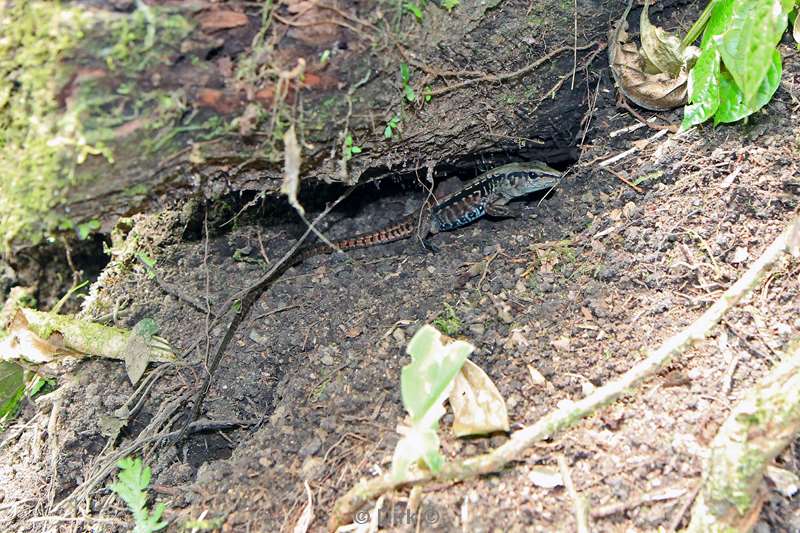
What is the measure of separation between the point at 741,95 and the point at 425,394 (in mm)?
2066

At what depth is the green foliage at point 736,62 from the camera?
2.41 m

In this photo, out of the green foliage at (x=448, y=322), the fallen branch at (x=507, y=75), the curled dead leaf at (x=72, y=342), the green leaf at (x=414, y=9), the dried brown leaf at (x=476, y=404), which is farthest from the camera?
the curled dead leaf at (x=72, y=342)

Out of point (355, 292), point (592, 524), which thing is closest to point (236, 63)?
point (355, 292)

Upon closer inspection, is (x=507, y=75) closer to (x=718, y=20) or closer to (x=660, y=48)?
(x=660, y=48)

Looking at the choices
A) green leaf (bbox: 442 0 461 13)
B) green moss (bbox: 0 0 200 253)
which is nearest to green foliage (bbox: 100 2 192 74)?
green moss (bbox: 0 0 200 253)

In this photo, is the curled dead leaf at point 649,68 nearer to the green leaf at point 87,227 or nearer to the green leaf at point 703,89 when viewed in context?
the green leaf at point 703,89

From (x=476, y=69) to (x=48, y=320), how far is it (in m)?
2.71

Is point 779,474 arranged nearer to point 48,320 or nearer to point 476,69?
point 476,69

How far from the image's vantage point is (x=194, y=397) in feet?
9.73

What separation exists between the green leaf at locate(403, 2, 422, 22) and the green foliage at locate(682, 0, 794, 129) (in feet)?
4.38

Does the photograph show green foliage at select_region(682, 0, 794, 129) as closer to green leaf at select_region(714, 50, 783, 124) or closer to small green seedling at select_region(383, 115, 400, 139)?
green leaf at select_region(714, 50, 783, 124)

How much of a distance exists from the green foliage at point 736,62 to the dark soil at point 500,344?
0.15 m

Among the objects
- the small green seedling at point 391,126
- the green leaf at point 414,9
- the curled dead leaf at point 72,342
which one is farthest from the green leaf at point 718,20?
the curled dead leaf at point 72,342

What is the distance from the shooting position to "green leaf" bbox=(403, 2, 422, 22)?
2.34 metres
